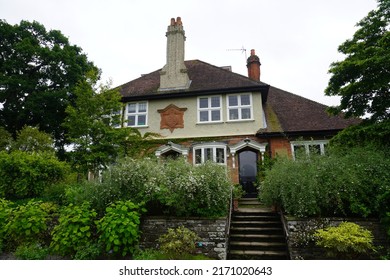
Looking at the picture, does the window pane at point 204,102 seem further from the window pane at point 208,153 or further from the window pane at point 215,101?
the window pane at point 208,153

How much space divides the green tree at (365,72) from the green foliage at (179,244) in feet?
26.6

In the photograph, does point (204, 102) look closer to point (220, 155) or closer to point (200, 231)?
point (220, 155)

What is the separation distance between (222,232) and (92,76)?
1040cm

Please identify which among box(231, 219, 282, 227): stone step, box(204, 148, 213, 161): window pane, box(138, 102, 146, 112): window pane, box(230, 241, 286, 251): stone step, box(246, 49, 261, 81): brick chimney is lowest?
box(230, 241, 286, 251): stone step

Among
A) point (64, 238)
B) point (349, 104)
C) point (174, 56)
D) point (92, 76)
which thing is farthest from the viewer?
point (174, 56)

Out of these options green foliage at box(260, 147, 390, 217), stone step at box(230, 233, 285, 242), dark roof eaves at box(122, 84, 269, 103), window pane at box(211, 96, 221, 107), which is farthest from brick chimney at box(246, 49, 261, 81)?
stone step at box(230, 233, 285, 242)

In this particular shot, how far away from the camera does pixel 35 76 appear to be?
77.2 ft

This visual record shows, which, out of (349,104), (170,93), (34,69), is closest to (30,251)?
(170,93)

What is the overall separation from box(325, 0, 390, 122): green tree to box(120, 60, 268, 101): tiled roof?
477cm

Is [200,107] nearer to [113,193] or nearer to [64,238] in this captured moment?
[113,193]

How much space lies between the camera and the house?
1469cm

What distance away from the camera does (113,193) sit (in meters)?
8.63

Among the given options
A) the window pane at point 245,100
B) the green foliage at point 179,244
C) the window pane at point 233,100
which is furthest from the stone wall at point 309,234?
the window pane at point 233,100

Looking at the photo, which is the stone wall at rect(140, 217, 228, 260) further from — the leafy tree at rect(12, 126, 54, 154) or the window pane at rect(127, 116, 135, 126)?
the leafy tree at rect(12, 126, 54, 154)
